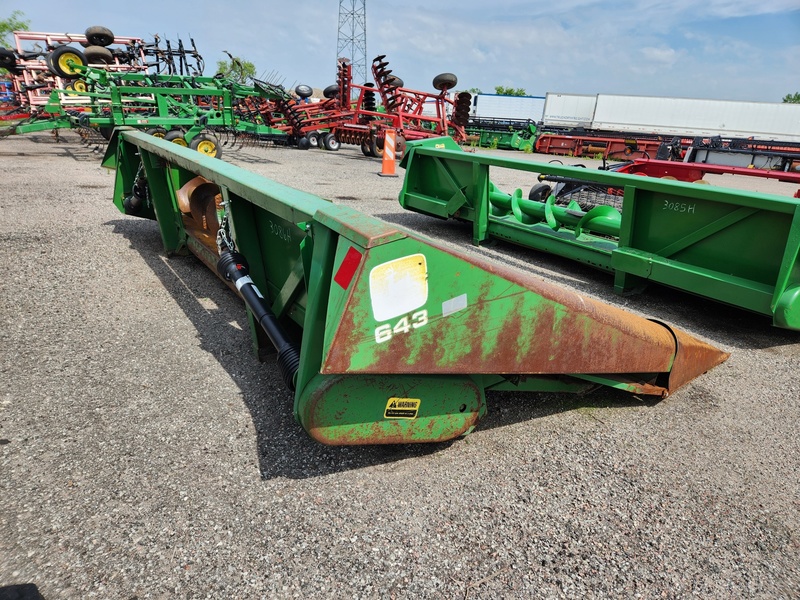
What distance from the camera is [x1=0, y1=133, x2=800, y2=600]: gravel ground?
164 cm

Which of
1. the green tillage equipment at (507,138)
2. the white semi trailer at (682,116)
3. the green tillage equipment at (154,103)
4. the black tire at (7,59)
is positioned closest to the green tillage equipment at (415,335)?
the green tillage equipment at (154,103)

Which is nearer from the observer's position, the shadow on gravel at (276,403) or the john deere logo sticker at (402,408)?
the john deere logo sticker at (402,408)

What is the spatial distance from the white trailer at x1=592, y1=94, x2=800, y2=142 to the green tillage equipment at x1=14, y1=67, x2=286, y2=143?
22.4 meters

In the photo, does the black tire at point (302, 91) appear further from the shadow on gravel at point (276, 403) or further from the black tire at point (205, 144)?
the shadow on gravel at point (276, 403)

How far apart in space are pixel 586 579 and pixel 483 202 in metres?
4.54

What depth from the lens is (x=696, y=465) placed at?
225 centimetres

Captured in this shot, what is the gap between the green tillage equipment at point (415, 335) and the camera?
1.65 metres

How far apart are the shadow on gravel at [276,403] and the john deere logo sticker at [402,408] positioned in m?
0.34

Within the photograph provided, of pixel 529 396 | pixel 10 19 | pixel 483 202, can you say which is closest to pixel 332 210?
pixel 529 396

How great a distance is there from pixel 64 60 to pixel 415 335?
49.7 ft

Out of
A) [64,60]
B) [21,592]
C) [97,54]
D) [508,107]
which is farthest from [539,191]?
[508,107]

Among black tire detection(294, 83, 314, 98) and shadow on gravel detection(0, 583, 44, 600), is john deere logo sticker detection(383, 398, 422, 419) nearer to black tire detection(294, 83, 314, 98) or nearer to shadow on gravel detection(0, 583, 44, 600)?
shadow on gravel detection(0, 583, 44, 600)

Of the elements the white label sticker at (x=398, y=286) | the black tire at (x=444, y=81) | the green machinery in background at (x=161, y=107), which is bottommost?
the white label sticker at (x=398, y=286)

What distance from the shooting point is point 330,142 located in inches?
658
